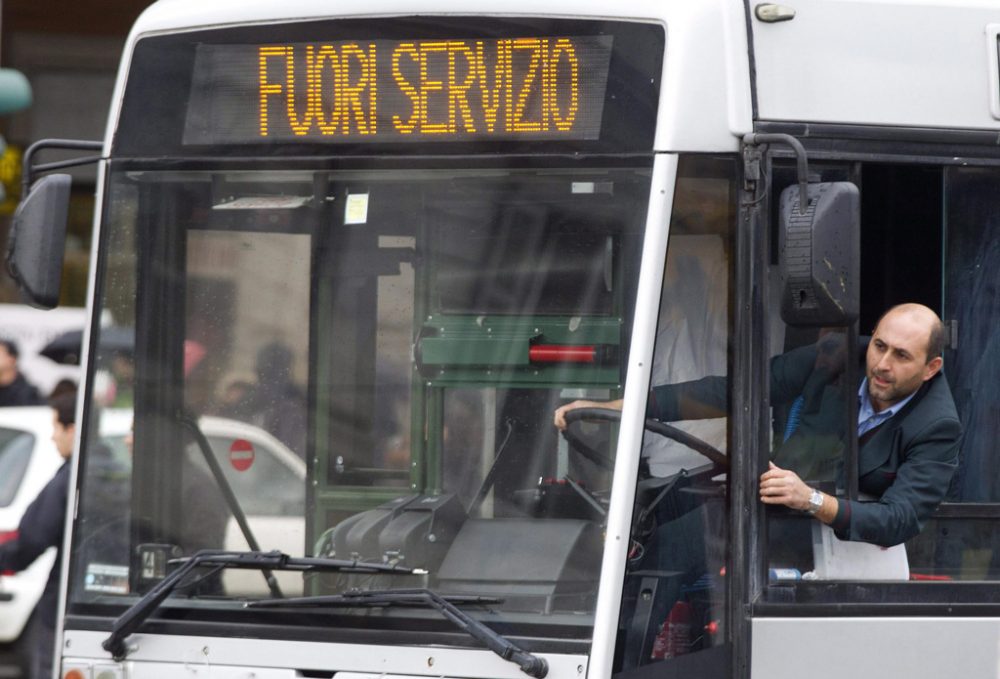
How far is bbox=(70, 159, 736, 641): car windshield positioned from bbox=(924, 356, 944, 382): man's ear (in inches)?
31.6

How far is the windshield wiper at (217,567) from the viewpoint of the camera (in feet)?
11.9

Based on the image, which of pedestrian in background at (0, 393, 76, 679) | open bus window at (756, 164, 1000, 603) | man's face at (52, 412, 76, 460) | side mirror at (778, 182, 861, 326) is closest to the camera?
side mirror at (778, 182, 861, 326)

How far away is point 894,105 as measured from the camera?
374cm

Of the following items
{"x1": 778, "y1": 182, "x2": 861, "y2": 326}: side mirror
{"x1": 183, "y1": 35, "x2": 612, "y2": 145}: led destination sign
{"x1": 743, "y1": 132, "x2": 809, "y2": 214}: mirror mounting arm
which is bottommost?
{"x1": 778, "y1": 182, "x2": 861, "y2": 326}: side mirror

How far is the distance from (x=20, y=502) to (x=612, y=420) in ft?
18.4

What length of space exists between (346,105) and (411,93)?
17cm

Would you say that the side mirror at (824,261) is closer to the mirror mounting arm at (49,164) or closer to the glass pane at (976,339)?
the glass pane at (976,339)

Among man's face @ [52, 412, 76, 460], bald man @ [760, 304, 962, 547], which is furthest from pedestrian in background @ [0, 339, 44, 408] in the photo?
bald man @ [760, 304, 962, 547]

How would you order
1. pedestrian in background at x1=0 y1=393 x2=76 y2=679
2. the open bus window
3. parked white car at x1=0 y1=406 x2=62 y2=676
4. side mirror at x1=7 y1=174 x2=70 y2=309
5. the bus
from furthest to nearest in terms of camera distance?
1. parked white car at x1=0 y1=406 x2=62 y2=676
2. pedestrian in background at x1=0 y1=393 x2=76 y2=679
3. side mirror at x1=7 y1=174 x2=70 y2=309
4. the open bus window
5. the bus

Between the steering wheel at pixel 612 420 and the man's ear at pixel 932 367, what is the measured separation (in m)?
0.59

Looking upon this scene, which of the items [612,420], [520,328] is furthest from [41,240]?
[612,420]

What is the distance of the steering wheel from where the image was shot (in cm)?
357

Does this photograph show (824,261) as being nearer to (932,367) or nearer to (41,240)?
(932,367)

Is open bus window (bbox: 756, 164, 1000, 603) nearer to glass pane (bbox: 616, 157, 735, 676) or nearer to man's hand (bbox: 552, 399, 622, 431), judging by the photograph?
glass pane (bbox: 616, 157, 735, 676)
